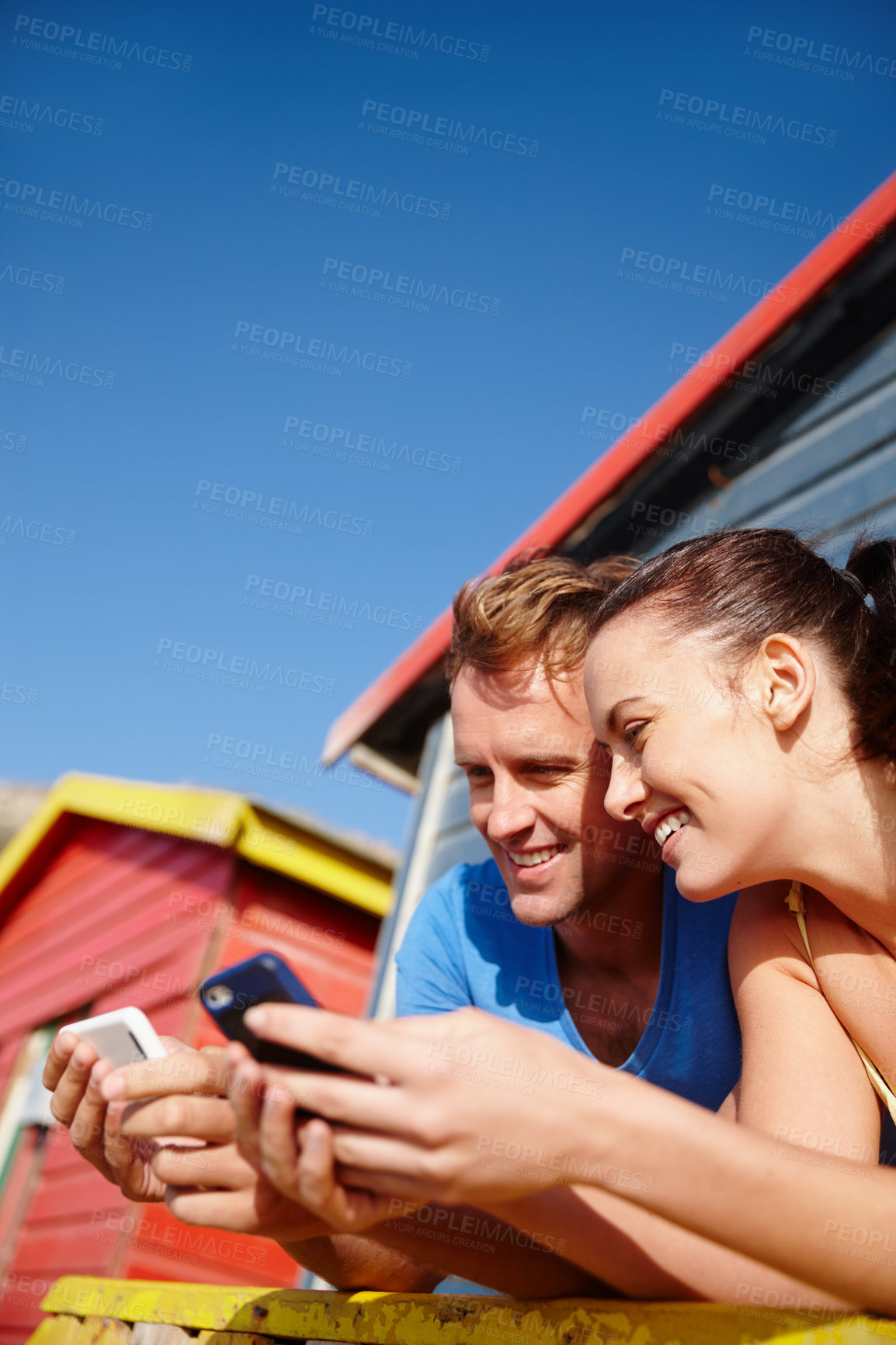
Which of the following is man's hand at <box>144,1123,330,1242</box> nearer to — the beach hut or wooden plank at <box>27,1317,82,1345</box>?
wooden plank at <box>27,1317,82,1345</box>

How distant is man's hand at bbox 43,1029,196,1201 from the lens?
1372 millimetres

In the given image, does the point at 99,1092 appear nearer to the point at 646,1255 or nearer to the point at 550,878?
the point at 646,1255

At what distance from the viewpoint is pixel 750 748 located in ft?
4.88

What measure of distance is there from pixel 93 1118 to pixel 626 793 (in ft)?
3.03

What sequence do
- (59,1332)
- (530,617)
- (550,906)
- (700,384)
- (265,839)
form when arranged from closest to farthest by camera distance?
(59,1332) < (550,906) < (530,617) < (700,384) < (265,839)

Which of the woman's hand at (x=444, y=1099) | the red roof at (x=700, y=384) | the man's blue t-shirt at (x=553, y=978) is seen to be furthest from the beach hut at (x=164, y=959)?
the woman's hand at (x=444, y=1099)

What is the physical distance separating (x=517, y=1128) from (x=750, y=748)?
780mm

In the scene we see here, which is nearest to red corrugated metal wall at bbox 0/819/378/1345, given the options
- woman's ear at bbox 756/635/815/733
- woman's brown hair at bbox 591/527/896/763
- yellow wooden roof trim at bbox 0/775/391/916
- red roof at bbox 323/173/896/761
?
yellow wooden roof trim at bbox 0/775/391/916

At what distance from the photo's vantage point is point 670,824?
155cm

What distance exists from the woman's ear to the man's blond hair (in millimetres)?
625

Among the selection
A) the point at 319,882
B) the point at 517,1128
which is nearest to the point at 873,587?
the point at 517,1128

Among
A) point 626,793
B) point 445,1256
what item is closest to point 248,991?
point 445,1256

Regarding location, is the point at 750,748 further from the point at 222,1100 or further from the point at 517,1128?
the point at 222,1100

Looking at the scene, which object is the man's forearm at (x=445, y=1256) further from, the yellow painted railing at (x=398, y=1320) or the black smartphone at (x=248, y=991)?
the black smartphone at (x=248, y=991)
